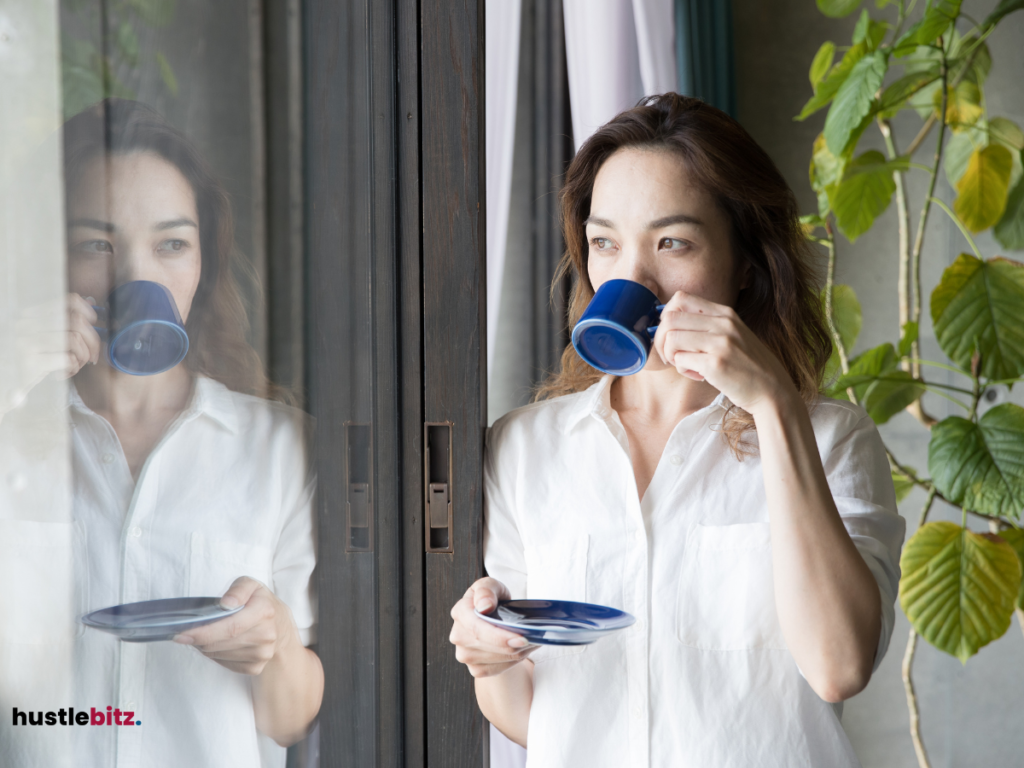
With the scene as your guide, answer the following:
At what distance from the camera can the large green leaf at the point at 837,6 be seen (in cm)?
199

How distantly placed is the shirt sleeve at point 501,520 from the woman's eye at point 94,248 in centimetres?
61

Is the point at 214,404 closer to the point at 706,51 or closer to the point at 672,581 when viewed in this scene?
the point at 672,581

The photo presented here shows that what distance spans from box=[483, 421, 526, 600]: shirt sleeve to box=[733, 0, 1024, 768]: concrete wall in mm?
1801

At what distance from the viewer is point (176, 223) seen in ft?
1.61

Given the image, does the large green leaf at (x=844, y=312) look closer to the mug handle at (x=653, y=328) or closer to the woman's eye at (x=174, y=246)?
the mug handle at (x=653, y=328)

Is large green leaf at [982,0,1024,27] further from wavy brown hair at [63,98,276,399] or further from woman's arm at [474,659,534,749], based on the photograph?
wavy brown hair at [63,98,276,399]

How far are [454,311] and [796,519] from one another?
452mm

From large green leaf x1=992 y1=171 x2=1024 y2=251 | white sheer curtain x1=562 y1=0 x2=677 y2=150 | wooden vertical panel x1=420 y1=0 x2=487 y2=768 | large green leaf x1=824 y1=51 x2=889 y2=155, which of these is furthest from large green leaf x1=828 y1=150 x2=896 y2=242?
wooden vertical panel x1=420 y1=0 x2=487 y2=768

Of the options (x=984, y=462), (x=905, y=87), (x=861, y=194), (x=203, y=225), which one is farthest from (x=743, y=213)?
(x=905, y=87)

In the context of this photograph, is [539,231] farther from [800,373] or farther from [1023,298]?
[1023,298]

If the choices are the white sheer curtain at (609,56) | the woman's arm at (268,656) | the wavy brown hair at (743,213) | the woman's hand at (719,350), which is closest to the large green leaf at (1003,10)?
the white sheer curtain at (609,56)

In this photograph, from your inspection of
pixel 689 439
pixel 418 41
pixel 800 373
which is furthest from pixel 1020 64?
pixel 418 41

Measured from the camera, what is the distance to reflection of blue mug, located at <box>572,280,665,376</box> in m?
0.86

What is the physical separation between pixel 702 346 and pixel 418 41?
19.1 inches
